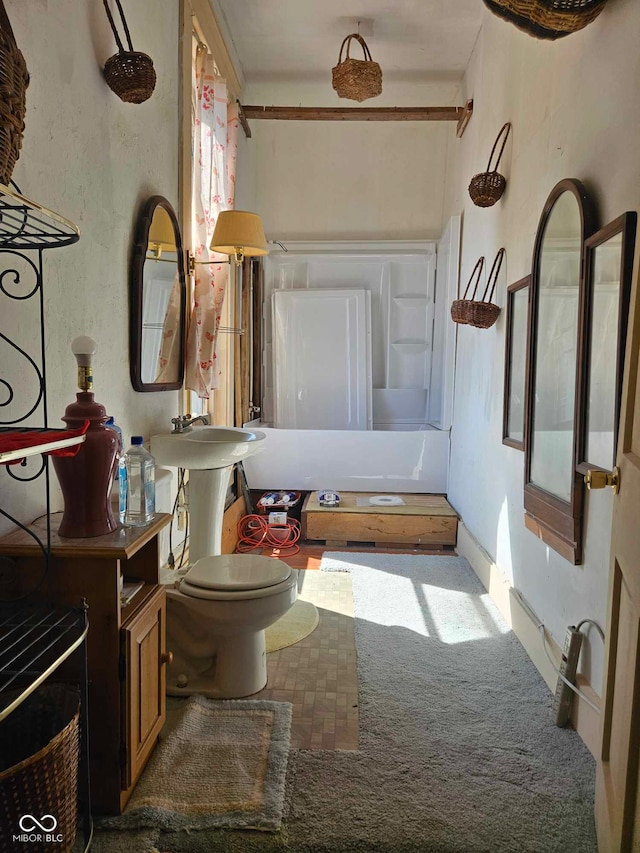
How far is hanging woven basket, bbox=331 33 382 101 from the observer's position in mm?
3387

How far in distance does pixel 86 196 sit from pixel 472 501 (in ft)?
8.74

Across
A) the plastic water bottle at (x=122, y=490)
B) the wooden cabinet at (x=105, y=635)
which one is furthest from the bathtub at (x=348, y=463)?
the wooden cabinet at (x=105, y=635)

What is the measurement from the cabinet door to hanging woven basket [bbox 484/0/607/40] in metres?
1.92

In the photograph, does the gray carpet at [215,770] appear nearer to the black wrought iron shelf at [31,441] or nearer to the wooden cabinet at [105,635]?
the wooden cabinet at [105,635]

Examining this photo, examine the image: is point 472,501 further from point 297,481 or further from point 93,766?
point 93,766

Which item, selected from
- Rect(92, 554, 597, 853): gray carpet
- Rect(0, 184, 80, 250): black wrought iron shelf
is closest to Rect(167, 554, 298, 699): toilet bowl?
Rect(92, 554, 597, 853): gray carpet

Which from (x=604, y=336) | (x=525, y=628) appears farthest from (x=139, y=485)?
(x=525, y=628)

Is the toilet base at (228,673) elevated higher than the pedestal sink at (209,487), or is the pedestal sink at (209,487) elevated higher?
the pedestal sink at (209,487)

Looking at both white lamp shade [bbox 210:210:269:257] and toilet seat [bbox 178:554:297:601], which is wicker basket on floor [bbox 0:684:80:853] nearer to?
toilet seat [bbox 178:554:297:601]

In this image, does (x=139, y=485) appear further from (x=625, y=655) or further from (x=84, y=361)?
(x=625, y=655)

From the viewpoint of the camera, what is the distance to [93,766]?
144cm

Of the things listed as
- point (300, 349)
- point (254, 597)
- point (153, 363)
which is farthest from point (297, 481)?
point (254, 597)
